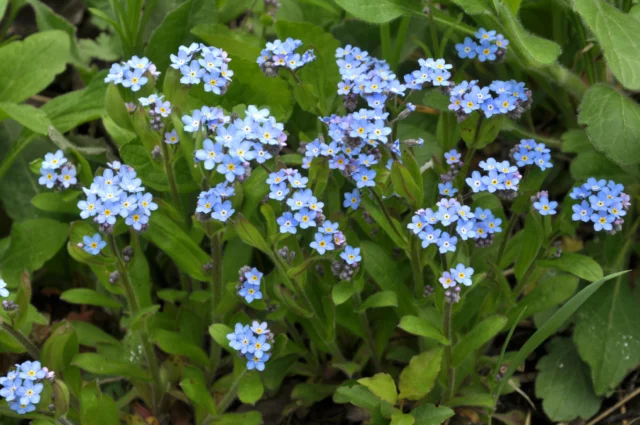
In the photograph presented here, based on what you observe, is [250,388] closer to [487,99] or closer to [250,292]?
[250,292]

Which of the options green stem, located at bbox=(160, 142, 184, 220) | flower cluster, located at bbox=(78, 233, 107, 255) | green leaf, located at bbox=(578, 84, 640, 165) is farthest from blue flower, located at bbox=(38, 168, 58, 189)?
green leaf, located at bbox=(578, 84, 640, 165)

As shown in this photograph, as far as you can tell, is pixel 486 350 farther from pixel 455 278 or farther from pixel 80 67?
pixel 80 67

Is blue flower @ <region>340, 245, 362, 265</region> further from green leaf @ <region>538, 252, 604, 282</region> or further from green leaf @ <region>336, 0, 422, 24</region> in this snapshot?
green leaf @ <region>336, 0, 422, 24</region>

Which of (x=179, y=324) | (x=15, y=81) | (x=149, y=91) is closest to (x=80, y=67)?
(x=15, y=81)

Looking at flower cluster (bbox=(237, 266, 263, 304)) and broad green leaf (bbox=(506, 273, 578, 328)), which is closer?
flower cluster (bbox=(237, 266, 263, 304))

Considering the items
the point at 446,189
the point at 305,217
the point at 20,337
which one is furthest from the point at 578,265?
the point at 20,337

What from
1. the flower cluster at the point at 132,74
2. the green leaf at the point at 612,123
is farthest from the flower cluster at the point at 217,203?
the green leaf at the point at 612,123

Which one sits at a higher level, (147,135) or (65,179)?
(147,135)
